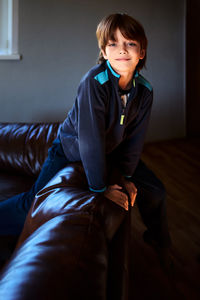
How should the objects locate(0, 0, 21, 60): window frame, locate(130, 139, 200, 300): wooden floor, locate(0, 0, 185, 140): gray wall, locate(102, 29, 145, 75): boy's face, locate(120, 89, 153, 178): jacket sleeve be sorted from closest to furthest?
locate(102, 29, 145, 75): boy's face < locate(120, 89, 153, 178): jacket sleeve < locate(130, 139, 200, 300): wooden floor < locate(0, 0, 21, 60): window frame < locate(0, 0, 185, 140): gray wall

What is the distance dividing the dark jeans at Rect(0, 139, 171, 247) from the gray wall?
169cm

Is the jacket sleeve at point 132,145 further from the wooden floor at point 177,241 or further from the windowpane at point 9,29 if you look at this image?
the windowpane at point 9,29

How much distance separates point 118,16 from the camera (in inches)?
44.5

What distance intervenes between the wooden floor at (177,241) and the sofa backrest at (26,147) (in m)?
0.78

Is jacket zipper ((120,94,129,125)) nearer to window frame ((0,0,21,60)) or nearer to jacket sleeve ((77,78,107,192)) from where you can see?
jacket sleeve ((77,78,107,192))

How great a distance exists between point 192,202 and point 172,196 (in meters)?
0.16

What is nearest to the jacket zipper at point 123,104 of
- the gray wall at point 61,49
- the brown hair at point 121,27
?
the brown hair at point 121,27

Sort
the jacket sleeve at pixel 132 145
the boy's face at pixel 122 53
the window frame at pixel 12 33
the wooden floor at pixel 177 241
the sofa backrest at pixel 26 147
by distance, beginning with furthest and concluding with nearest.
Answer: the window frame at pixel 12 33 → the sofa backrest at pixel 26 147 → the wooden floor at pixel 177 241 → the jacket sleeve at pixel 132 145 → the boy's face at pixel 122 53

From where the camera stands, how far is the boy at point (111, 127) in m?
1.15

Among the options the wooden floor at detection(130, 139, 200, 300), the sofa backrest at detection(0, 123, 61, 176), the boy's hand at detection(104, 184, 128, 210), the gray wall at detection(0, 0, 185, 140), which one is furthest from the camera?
the gray wall at detection(0, 0, 185, 140)

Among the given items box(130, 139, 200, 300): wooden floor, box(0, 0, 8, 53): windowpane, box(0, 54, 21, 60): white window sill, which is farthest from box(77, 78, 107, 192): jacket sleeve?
box(0, 0, 8, 53): windowpane

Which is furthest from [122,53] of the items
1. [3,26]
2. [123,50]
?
[3,26]

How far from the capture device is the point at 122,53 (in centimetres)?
115

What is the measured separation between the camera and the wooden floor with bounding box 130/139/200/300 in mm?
1478
